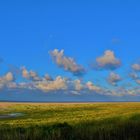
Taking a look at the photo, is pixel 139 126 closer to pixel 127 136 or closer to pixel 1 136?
pixel 127 136

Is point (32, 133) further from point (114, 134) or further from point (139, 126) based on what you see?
point (139, 126)

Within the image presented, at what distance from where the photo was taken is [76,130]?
20.8 metres

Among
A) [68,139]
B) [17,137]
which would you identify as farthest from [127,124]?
[17,137]

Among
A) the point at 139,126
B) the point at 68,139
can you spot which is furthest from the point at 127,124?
the point at 68,139

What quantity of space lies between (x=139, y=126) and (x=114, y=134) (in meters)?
2.60

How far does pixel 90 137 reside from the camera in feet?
60.8

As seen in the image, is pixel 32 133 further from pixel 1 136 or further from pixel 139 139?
pixel 139 139

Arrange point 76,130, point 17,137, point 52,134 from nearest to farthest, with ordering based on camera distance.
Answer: point 17,137
point 52,134
point 76,130

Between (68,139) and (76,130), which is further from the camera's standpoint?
(76,130)

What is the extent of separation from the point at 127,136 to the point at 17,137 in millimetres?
5279

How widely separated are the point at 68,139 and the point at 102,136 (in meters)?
1.61

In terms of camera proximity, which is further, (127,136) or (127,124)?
(127,124)

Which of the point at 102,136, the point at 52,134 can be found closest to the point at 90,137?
the point at 102,136

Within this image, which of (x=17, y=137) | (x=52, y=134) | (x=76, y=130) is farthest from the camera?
(x=76, y=130)
